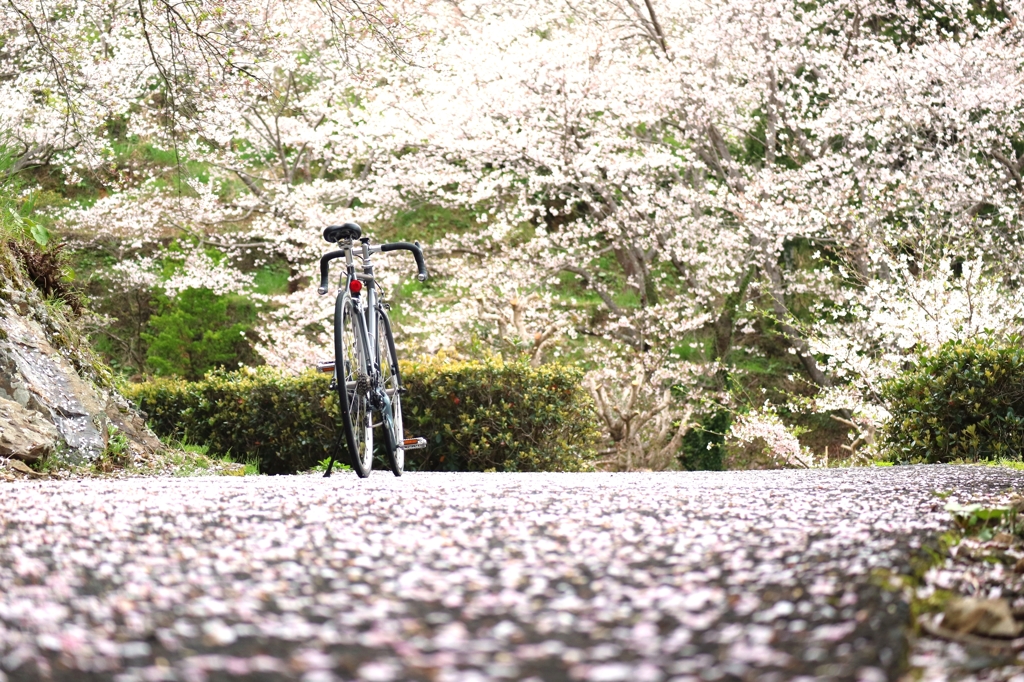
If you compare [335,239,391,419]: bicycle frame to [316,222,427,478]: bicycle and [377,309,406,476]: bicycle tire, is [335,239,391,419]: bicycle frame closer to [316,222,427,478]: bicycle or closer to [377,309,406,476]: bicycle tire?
[316,222,427,478]: bicycle

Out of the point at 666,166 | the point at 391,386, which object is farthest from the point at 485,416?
the point at 666,166

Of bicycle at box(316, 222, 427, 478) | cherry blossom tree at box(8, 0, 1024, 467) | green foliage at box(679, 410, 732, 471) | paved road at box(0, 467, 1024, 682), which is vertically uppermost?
cherry blossom tree at box(8, 0, 1024, 467)

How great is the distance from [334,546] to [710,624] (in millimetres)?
1154

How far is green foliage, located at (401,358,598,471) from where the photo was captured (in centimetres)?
719

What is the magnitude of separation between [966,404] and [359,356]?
456 centimetres

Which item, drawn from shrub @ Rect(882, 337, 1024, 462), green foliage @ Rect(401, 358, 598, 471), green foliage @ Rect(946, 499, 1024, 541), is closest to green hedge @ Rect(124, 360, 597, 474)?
green foliage @ Rect(401, 358, 598, 471)

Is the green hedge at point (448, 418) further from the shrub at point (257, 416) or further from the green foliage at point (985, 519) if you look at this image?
the green foliage at point (985, 519)

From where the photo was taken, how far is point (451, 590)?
203cm

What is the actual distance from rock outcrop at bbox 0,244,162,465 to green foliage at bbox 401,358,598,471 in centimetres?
205

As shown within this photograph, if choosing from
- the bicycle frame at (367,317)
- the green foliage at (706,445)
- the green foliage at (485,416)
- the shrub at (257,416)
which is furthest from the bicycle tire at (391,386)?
the green foliage at (706,445)

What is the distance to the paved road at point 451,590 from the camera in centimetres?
157

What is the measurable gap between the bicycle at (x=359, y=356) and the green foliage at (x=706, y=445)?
6100 mm

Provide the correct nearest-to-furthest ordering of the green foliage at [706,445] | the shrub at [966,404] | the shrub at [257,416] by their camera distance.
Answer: the shrub at [966,404] → the shrub at [257,416] → the green foliage at [706,445]

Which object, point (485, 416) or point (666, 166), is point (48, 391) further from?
point (666, 166)
